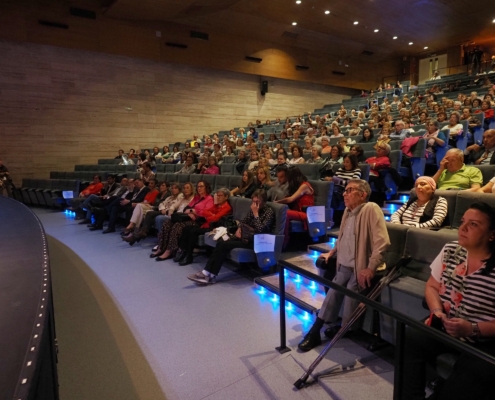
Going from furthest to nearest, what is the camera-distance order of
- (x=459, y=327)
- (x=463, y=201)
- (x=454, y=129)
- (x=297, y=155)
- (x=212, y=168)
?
(x=212, y=168), (x=297, y=155), (x=454, y=129), (x=463, y=201), (x=459, y=327)

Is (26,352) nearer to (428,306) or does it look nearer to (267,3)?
(428,306)

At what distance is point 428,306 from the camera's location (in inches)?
57.9

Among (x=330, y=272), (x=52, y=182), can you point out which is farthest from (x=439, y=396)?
(x=52, y=182)

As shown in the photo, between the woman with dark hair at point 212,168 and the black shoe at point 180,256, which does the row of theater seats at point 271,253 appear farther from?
the woman with dark hair at point 212,168

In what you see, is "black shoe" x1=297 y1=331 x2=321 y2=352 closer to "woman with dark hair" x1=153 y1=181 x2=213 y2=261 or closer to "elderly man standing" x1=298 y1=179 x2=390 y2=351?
"elderly man standing" x1=298 y1=179 x2=390 y2=351

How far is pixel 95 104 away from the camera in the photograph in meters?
9.39

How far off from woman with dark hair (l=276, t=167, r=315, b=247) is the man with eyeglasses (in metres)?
0.29

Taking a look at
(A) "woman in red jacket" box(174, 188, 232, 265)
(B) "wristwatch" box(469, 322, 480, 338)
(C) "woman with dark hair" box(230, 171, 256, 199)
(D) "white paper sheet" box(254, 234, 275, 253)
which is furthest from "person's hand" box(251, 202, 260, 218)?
(B) "wristwatch" box(469, 322, 480, 338)

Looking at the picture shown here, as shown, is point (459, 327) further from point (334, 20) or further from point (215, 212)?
point (334, 20)

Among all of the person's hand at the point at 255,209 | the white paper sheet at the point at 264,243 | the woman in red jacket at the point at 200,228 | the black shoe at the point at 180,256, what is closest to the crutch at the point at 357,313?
the white paper sheet at the point at 264,243

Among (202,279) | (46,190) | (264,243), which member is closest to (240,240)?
(264,243)

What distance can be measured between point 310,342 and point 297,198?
5.65 ft

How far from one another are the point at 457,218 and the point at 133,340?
2.18 m

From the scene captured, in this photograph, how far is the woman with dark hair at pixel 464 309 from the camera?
1.25 meters
